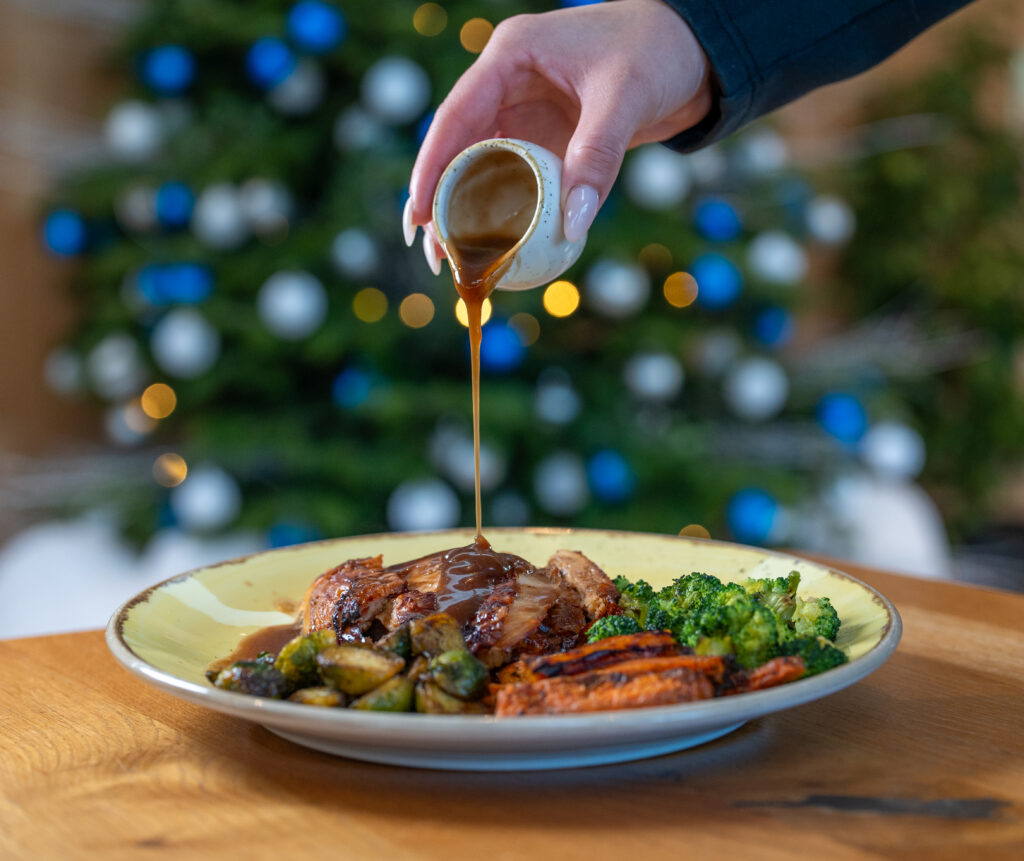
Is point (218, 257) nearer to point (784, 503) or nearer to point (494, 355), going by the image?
point (494, 355)

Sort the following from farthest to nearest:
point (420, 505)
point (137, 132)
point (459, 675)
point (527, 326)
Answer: point (137, 132)
point (527, 326)
point (420, 505)
point (459, 675)

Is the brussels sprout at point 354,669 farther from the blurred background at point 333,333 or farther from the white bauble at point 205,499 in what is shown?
the white bauble at point 205,499

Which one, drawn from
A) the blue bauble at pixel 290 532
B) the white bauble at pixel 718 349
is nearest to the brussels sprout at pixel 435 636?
the blue bauble at pixel 290 532

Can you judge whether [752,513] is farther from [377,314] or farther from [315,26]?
[315,26]

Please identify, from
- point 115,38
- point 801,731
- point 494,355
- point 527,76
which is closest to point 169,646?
point 801,731

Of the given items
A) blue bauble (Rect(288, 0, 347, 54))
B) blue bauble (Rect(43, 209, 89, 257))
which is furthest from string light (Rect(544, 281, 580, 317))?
blue bauble (Rect(43, 209, 89, 257))

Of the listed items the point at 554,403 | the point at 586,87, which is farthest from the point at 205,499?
the point at 586,87

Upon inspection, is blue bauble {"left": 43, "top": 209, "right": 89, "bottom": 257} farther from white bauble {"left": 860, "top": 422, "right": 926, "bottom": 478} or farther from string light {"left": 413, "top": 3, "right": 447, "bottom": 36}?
white bauble {"left": 860, "top": 422, "right": 926, "bottom": 478}
